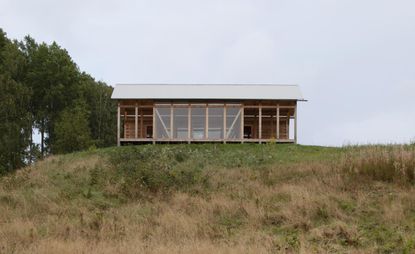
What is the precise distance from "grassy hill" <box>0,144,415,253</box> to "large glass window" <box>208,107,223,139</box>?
477 inches

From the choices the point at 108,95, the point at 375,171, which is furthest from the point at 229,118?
the point at 108,95

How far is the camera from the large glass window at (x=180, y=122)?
30.3m

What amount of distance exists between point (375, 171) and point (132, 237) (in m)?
7.45

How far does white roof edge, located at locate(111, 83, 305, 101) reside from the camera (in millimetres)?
29547

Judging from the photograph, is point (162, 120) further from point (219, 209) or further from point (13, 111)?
point (219, 209)

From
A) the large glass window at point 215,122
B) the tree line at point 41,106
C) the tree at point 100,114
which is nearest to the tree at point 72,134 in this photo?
the tree line at point 41,106

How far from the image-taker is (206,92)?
3012 centimetres

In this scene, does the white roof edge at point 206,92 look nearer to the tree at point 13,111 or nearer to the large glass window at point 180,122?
the large glass window at point 180,122

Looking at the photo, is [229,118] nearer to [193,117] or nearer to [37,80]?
[193,117]

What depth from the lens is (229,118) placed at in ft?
99.6

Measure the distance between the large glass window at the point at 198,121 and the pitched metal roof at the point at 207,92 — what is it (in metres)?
1.16

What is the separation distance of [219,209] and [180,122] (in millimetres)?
19256

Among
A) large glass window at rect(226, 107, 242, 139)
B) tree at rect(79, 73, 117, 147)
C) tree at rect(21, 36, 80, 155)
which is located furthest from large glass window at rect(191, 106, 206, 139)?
tree at rect(79, 73, 117, 147)

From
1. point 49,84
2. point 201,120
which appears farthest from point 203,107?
point 49,84
